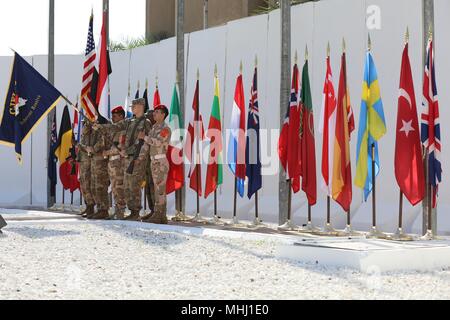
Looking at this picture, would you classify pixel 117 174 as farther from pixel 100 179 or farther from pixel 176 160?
pixel 176 160

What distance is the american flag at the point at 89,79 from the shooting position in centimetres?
1223

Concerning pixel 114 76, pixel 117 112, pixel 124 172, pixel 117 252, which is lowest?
pixel 117 252

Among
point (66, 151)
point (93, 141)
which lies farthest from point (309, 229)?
point (66, 151)

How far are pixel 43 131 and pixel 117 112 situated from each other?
32.5ft

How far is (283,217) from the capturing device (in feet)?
37.7

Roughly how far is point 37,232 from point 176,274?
14.5ft

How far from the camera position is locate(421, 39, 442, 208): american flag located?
9305 millimetres

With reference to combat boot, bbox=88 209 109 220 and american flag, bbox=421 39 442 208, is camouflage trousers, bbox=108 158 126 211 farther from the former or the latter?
american flag, bbox=421 39 442 208

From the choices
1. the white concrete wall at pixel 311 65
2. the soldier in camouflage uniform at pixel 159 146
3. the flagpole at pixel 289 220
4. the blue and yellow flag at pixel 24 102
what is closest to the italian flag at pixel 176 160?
the soldier in camouflage uniform at pixel 159 146

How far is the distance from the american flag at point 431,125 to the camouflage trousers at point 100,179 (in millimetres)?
4853
